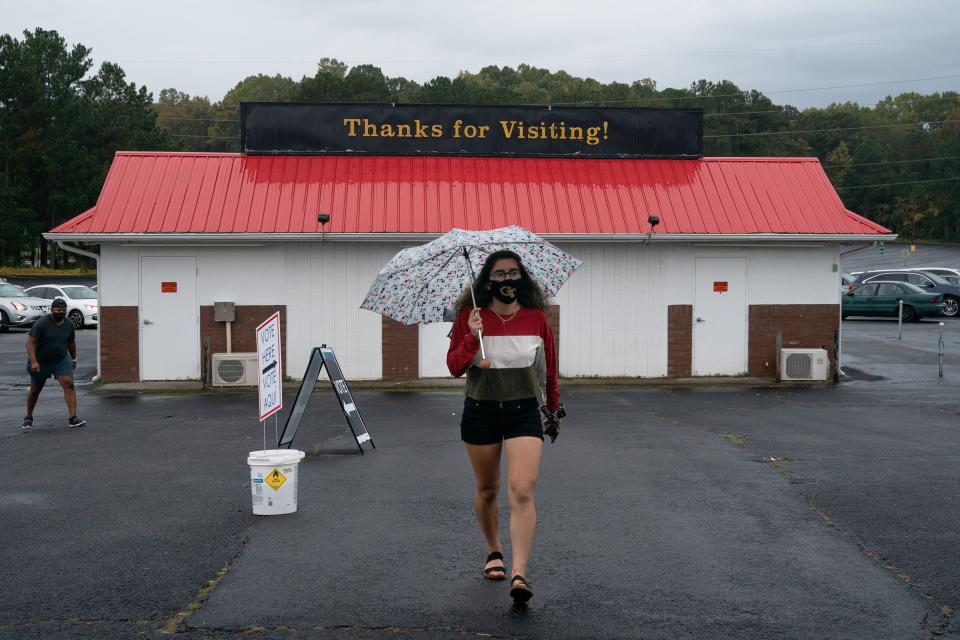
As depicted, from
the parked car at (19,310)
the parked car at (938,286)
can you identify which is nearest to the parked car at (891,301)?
the parked car at (938,286)

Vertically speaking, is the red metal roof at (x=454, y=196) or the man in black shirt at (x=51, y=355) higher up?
the red metal roof at (x=454, y=196)

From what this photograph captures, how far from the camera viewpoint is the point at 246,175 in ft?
66.4

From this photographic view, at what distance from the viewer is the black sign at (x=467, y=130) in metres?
20.8

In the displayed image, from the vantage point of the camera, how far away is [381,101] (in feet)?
278

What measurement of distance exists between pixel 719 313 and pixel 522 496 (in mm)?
14695

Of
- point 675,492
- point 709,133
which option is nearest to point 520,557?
point 675,492

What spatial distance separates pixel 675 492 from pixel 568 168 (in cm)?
1286

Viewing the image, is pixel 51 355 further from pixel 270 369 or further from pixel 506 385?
pixel 506 385

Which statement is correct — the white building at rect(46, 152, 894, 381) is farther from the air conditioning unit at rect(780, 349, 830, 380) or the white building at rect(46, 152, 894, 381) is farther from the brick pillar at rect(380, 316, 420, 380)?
the air conditioning unit at rect(780, 349, 830, 380)

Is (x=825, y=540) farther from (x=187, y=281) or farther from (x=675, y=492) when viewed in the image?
(x=187, y=281)

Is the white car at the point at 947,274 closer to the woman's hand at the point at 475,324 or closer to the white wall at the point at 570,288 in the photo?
the white wall at the point at 570,288

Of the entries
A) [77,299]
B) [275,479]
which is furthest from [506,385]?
[77,299]

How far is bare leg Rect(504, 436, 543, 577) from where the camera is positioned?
5.76 m

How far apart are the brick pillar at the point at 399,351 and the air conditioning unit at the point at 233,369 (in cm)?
245
